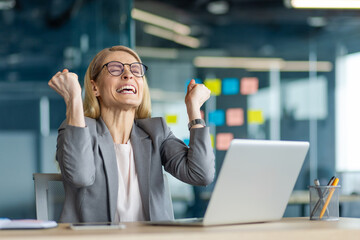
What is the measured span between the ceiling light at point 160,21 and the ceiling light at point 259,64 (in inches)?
11.3

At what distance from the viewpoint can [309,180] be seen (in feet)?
17.6

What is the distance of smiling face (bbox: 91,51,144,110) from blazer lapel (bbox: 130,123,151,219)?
12 centimetres

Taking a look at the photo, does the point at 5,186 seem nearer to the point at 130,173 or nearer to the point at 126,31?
the point at 126,31

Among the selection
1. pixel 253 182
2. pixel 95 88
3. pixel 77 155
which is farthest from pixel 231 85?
pixel 253 182

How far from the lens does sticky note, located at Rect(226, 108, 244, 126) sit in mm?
5230

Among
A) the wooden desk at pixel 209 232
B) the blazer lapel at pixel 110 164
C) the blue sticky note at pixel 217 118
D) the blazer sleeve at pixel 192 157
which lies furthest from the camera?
the blue sticky note at pixel 217 118

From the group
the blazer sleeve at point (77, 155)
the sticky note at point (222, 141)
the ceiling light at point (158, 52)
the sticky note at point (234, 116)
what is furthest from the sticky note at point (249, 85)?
the blazer sleeve at point (77, 155)

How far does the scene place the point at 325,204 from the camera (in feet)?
6.30

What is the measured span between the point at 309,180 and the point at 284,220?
3.59 meters

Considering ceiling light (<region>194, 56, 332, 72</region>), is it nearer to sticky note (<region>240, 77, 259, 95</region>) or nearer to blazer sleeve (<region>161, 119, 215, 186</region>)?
sticky note (<region>240, 77, 259, 95</region>)

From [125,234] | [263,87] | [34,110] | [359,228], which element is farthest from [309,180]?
[125,234]

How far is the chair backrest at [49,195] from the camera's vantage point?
2088 millimetres

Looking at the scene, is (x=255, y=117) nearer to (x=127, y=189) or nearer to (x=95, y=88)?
(x=95, y=88)

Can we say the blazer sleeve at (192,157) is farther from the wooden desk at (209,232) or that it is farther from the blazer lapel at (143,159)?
the wooden desk at (209,232)
